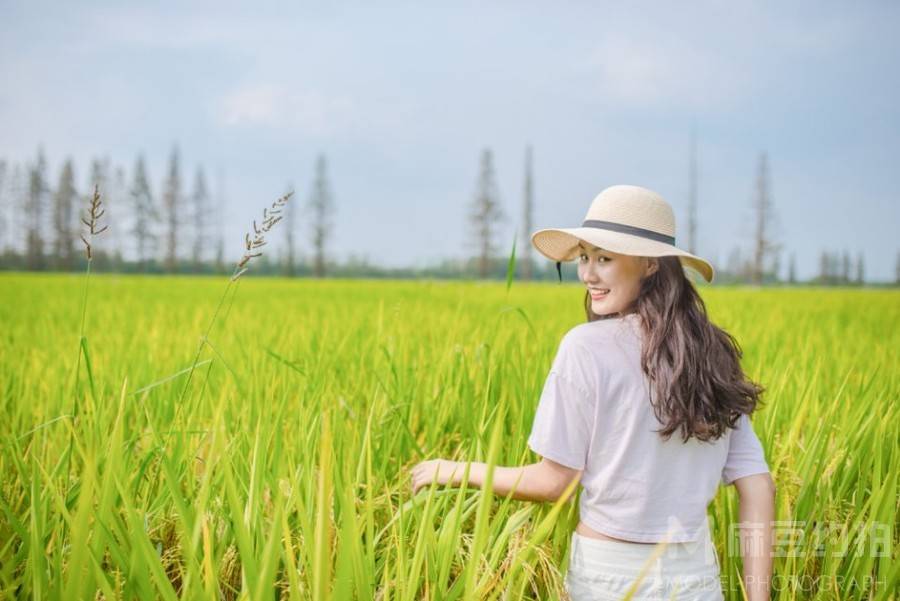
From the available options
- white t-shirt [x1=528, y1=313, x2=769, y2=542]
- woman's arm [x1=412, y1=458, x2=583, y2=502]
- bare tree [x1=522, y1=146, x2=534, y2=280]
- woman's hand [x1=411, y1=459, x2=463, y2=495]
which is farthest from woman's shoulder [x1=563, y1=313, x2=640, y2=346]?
bare tree [x1=522, y1=146, x2=534, y2=280]

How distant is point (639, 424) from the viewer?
1391 mm

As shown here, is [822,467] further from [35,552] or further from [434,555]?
[35,552]

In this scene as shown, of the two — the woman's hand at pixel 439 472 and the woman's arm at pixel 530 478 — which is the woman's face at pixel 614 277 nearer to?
the woman's arm at pixel 530 478

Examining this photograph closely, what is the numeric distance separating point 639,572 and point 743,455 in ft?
1.26

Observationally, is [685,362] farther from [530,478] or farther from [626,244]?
[530,478]

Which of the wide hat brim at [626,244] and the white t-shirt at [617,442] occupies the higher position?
the wide hat brim at [626,244]

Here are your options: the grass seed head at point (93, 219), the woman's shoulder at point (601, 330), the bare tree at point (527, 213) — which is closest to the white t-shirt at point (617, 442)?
the woman's shoulder at point (601, 330)

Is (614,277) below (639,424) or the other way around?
the other way around

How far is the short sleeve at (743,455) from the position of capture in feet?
5.09

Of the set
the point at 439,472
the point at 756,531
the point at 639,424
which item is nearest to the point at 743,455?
the point at 756,531

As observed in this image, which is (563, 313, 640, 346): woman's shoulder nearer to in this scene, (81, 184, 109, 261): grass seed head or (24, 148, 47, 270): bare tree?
(81, 184, 109, 261): grass seed head

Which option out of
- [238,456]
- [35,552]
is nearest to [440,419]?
[238,456]

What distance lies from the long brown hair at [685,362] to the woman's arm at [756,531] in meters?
0.20

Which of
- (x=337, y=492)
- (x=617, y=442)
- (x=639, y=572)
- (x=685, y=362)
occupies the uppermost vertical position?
(x=685, y=362)
